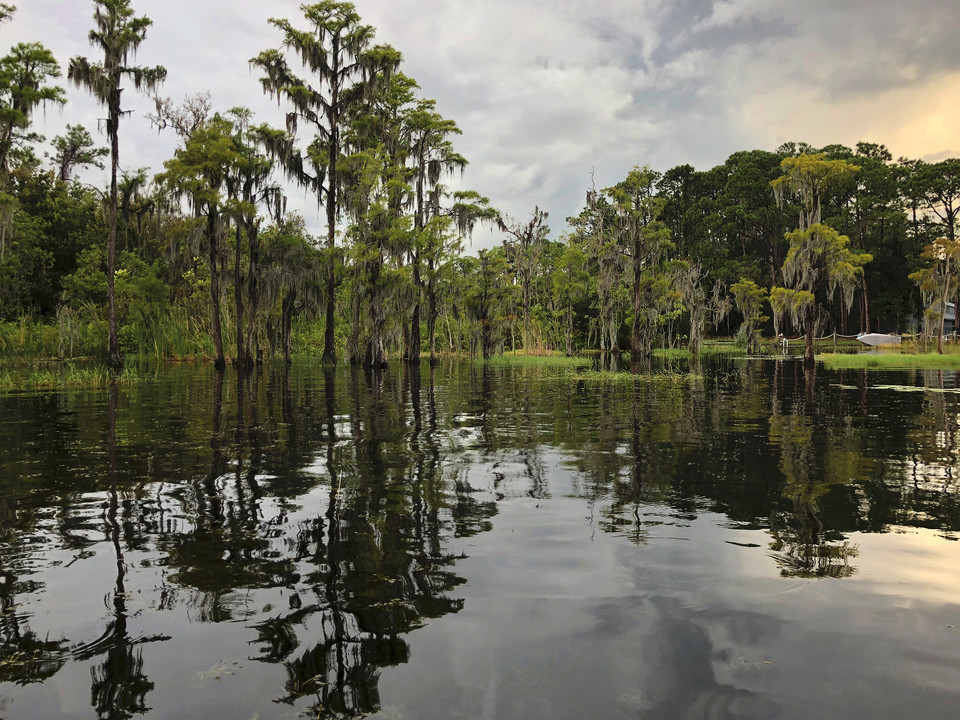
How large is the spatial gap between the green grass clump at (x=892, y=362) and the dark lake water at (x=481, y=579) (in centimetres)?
2688

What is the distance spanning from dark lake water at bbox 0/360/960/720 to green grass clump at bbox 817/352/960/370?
26.9 metres

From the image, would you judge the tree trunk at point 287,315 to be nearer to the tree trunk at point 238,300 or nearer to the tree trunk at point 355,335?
the tree trunk at point 238,300

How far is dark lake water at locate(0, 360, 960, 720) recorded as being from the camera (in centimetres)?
303

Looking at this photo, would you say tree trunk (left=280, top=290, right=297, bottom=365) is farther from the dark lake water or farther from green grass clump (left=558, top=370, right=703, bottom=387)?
the dark lake water

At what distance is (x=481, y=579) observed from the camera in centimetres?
436

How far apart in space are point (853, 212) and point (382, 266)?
63.1 m

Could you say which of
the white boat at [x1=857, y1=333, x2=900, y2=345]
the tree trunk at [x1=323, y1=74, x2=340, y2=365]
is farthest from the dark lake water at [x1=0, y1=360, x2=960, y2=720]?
the white boat at [x1=857, y1=333, x2=900, y2=345]

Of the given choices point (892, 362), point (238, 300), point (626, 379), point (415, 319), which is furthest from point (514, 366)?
point (892, 362)

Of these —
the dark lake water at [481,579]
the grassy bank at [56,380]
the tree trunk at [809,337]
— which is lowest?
the dark lake water at [481,579]

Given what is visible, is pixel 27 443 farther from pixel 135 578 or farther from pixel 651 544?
pixel 651 544

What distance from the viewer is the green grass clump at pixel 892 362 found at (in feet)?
109

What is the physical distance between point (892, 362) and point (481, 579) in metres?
38.9

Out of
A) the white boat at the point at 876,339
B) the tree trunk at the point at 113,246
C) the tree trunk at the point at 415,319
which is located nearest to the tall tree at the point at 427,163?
the tree trunk at the point at 415,319

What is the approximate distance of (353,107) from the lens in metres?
37.3
